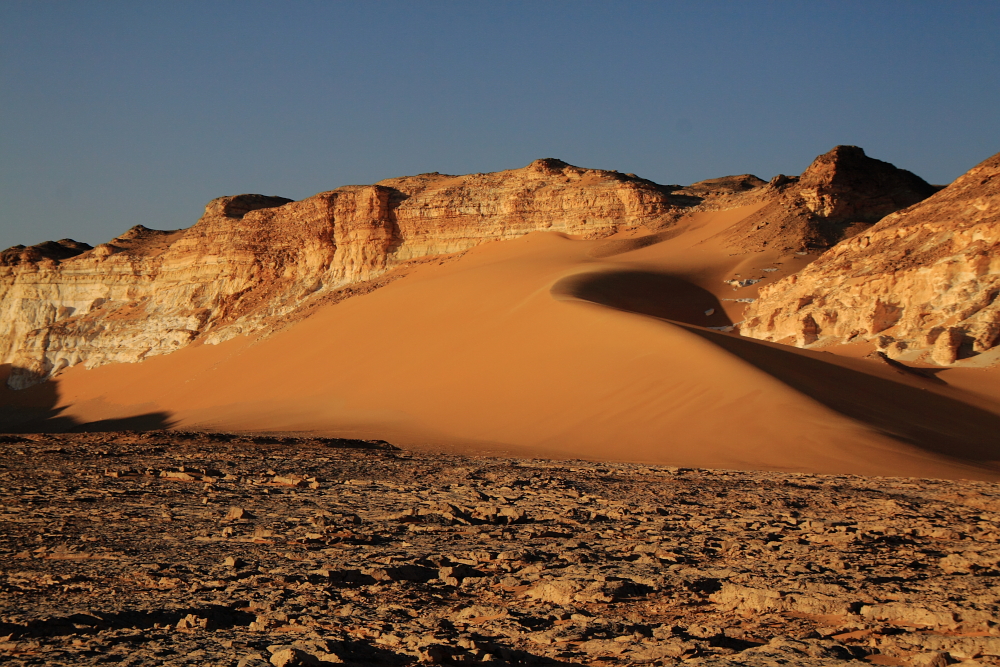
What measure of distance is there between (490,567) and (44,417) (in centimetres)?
3077

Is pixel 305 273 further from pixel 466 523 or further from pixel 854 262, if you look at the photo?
pixel 466 523

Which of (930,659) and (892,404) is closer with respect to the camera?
(930,659)

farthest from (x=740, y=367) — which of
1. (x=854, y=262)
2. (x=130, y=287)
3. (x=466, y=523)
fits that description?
(x=130, y=287)

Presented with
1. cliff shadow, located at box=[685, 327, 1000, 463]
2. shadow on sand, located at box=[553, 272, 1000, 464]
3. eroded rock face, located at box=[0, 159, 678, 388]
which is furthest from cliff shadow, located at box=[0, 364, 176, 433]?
cliff shadow, located at box=[685, 327, 1000, 463]

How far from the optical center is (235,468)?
35.1 feet

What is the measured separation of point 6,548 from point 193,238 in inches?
1268

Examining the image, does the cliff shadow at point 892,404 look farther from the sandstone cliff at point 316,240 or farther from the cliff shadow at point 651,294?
the sandstone cliff at point 316,240

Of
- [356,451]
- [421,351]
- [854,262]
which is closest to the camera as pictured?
[356,451]

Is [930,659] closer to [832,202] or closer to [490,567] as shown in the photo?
[490,567]

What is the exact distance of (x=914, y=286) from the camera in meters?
18.0

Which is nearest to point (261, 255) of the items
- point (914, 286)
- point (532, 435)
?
point (532, 435)

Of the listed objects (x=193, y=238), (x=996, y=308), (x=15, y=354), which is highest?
(x=193, y=238)

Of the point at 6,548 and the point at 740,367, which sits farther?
the point at 740,367

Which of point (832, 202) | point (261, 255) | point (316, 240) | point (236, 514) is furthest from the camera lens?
point (261, 255)
